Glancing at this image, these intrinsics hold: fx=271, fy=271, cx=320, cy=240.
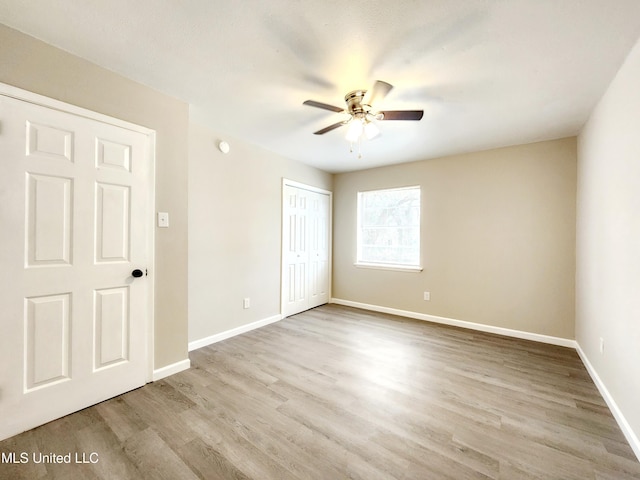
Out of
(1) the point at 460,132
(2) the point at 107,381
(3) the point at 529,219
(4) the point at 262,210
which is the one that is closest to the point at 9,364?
(2) the point at 107,381

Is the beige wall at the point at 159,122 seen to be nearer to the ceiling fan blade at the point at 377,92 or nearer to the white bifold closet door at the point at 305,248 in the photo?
the ceiling fan blade at the point at 377,92

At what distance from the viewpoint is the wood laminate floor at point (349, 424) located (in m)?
1.45

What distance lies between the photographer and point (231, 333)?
10.9 ft

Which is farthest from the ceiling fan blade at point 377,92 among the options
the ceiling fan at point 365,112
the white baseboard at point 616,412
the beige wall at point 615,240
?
the white baseboard at point 616,412

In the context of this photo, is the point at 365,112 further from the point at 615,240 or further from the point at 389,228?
the point at 389,228

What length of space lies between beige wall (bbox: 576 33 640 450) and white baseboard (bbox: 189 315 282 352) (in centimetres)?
338

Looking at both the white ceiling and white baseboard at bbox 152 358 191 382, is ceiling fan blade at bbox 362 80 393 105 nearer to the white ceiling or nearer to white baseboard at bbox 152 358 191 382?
the white ceiling

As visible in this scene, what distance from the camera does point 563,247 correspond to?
3162 millimetres

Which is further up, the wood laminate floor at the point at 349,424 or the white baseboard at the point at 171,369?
Answer: the white baseboard at the point at 171,369

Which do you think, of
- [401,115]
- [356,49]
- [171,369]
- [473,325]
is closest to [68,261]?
[171,369]

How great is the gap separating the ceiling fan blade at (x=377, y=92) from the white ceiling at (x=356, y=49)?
4.4 inches

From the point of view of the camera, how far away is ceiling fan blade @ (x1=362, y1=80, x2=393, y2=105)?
1839 mm

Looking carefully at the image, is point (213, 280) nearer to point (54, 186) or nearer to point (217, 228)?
point (217, 228)

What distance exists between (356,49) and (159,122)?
1.71 metres
